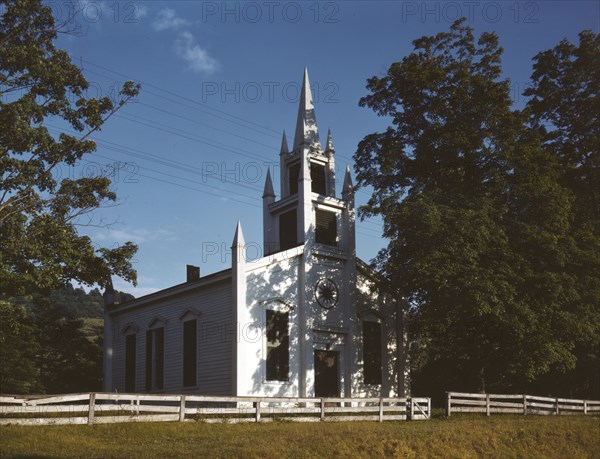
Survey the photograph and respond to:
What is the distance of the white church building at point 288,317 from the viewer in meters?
30.8

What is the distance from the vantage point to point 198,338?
108 feet

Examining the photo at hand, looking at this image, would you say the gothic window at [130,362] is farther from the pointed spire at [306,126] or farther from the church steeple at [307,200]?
the pointed spire at [306,126]

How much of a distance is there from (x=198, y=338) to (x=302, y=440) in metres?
14.4

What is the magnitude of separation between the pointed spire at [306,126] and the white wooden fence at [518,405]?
1489cm

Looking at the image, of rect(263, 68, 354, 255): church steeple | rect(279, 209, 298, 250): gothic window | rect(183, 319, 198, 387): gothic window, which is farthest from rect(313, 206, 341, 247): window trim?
rect(183, 319, 198, 387): gothic window

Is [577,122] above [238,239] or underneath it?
above

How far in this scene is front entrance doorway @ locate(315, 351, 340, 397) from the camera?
1291 inches

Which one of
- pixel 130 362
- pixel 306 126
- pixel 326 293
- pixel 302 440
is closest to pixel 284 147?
pixel 306 126

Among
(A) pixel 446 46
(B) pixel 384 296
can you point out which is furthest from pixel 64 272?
(A) pixel 446 46

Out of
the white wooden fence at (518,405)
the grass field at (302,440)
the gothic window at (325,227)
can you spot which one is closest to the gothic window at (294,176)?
the gothic window at (325,227)

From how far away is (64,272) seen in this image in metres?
25.8

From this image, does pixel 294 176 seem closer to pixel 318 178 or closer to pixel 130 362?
pixel 318 178

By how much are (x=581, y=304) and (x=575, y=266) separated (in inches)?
83.2

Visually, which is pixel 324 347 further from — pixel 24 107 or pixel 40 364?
pixel 40 364
